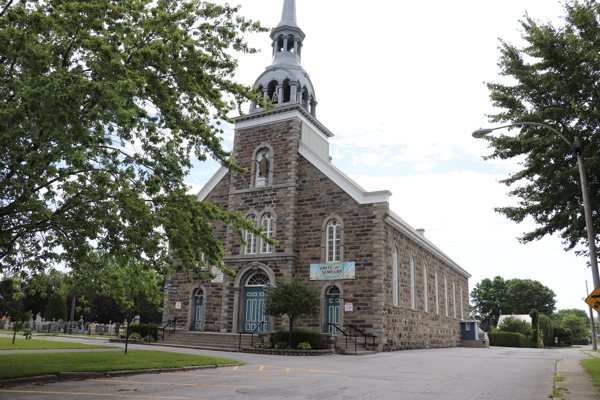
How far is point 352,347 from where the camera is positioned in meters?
21.8

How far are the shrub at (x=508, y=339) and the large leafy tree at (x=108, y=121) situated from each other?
42.8m

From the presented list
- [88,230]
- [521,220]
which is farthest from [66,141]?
[521,220]

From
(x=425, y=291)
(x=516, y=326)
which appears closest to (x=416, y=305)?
(x=425, y=291)

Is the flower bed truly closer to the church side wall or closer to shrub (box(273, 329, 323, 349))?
shrub (box(273, 329, 323, 349))

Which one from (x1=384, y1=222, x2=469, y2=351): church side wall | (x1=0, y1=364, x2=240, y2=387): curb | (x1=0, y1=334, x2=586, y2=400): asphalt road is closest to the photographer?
(x1=0, y1=334, x2=586, y2=400): asphalt road

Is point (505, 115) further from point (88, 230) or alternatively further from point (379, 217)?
point (88, 230)

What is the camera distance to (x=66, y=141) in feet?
27.8

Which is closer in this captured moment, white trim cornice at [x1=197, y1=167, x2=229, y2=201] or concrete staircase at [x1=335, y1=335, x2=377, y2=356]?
concrete staircase at [x1=335, y1=335, x2=377, y2=356]

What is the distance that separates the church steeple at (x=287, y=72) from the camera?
28.1m

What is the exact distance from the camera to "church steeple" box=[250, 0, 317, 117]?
2809cm

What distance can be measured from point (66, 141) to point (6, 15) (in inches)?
117

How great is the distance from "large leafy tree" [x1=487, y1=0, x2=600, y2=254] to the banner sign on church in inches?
307

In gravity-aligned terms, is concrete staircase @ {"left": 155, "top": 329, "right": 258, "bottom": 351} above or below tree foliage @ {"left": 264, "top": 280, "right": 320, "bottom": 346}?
below

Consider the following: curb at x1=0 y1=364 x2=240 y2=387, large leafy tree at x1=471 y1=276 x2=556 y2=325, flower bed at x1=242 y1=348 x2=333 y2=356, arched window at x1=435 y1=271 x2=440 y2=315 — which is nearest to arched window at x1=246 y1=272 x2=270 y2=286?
Result: flower bed at x1=242 y1=348 x2=333 y2=356
